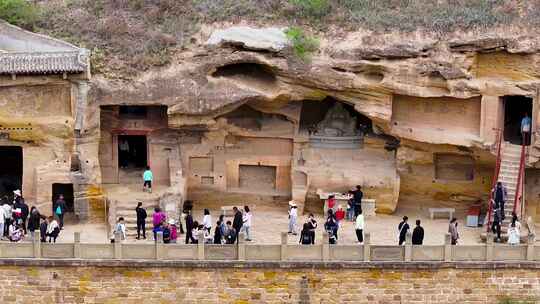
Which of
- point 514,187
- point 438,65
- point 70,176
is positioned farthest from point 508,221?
point 70,176

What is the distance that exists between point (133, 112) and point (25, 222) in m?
6.09

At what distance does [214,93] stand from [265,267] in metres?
6.98

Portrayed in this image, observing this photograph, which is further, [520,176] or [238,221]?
[520,176]

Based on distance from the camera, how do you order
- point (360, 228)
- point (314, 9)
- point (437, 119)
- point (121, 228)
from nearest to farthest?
point (121, 228)
point (360, 228)
point (437, 119)
point (314, 9)

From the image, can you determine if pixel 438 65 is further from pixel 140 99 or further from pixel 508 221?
pixel 140 99

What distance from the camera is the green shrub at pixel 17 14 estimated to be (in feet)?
145

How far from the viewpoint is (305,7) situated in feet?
143

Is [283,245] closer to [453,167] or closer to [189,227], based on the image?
[189,227]

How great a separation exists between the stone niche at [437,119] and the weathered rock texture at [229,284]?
5981 mm

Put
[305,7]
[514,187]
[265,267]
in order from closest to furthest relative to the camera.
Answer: [265,267] < [514,187] < [305,7]

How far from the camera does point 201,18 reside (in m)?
43.6

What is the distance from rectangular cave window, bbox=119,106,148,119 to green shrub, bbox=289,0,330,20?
637 cm

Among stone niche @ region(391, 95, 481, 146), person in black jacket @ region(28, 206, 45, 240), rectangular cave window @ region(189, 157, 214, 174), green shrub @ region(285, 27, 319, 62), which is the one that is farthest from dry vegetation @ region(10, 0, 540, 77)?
person in black jacket @ region(28, 206, 45, 240)

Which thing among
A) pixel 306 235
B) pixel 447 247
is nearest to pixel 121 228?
pixel 306 235
